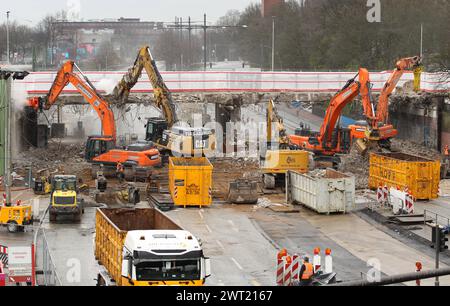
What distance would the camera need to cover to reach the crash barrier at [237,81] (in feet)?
221

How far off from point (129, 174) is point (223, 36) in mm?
109502

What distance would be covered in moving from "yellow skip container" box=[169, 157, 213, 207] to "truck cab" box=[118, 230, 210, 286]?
19.8 metres

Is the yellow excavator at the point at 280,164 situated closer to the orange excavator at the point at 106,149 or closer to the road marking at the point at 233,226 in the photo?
the orange excavator at the point at 106,149

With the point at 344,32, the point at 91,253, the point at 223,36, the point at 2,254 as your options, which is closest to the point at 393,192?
the point at 91,253

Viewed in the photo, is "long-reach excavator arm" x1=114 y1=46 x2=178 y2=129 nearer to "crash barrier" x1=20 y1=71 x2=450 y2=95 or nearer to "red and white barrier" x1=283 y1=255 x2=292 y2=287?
"crash barrier" x1=20 y1=71 x2=450 y2=95

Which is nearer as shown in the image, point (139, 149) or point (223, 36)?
point (139, 149)

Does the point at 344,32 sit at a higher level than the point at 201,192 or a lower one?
higher

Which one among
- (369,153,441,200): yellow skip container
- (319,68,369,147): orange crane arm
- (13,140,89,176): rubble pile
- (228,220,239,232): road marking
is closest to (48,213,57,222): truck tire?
(228,220,239,232): road marking

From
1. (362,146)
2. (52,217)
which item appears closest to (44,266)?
(52,217)

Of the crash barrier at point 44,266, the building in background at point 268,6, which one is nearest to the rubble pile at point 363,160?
the crash barrier at point 44,266

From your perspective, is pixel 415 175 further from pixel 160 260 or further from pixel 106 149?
pixel 160 260

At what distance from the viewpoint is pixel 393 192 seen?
42.3 metres

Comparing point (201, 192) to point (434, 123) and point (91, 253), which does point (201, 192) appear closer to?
point (91, 253)

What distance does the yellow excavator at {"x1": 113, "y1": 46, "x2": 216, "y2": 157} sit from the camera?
54531 mm
